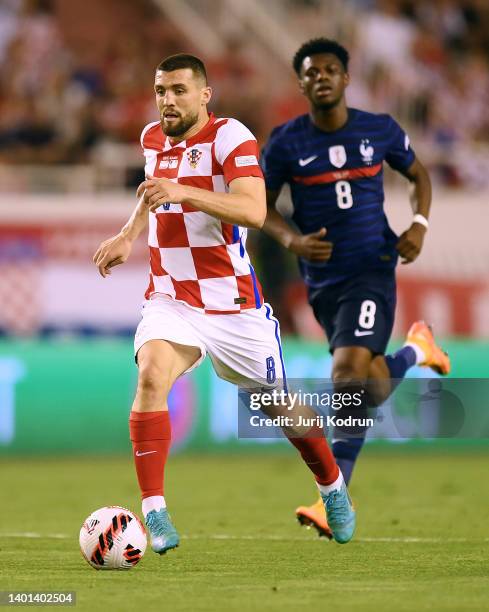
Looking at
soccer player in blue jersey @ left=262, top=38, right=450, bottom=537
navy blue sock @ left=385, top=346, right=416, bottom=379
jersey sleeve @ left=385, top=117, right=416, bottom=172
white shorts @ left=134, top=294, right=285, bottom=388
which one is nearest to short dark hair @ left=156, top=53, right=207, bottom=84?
white shorts @ left=134, top=294, right=285, bottom=388

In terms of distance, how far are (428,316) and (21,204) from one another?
473 cm

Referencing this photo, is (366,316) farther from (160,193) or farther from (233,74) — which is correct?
(233,74)

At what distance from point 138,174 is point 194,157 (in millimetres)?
9291

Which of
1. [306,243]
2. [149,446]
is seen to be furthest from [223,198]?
[306,243]

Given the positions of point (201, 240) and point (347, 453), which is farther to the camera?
point (347, 453)

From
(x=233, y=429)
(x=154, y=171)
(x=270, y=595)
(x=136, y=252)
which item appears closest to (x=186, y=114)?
(x=154, y=171)

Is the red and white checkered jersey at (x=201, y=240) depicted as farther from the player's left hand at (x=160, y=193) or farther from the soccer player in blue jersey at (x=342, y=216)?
the soccer player in blue jersey at (x=342, y=216)

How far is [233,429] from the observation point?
13.0m

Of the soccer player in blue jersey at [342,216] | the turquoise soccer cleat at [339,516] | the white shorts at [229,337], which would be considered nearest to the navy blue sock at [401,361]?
the soccer player in blue jersey at [342,216]

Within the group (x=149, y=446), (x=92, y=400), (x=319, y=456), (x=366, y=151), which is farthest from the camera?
(x=92, y=400)

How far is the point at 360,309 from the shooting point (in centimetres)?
764

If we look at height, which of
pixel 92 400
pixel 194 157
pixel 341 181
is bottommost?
pixel 92 400

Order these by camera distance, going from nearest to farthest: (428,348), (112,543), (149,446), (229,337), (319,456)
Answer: (112,543) → (149,446) → (229,337) → (319,456) → (428,348)

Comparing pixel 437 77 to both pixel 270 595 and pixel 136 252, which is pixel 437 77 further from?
pixel 270 595
